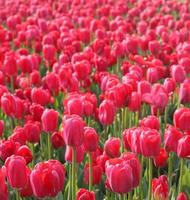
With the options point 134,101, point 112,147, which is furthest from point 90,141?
point 134,101

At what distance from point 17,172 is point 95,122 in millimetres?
1613

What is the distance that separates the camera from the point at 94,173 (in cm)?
282

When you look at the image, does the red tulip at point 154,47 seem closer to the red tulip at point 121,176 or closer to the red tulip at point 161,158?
the red tulip at point 161,158

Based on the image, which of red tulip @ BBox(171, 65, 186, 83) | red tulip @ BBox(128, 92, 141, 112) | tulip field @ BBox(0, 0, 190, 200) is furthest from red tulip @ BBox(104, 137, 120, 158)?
red tulip @ BBox(171, 65, 186, 83)

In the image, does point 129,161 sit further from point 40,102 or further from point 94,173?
point 40,102

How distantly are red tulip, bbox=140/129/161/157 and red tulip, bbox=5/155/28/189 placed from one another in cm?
55

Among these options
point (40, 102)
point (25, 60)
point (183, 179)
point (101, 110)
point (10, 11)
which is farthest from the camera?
point (10, 11)

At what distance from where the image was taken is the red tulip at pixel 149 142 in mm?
2547

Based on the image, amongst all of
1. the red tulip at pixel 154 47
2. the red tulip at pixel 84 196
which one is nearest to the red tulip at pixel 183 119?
the red tulip at pixel 84 196

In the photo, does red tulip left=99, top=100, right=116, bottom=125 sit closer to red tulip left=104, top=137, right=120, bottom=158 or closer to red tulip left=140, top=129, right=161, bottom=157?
red tulip left=104, top=137, right=120, bottom=158

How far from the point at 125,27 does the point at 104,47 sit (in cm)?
102

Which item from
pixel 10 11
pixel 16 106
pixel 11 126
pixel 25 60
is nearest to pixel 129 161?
pixel 16 106

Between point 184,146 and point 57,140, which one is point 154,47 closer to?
point 57,140

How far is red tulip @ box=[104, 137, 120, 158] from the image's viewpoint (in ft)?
9.42
